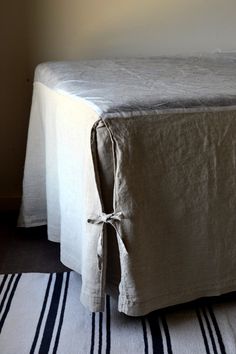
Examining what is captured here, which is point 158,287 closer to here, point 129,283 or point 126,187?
point 129,283

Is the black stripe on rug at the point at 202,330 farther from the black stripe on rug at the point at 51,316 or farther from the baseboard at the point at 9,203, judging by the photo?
the baseboard at the point at 9,203

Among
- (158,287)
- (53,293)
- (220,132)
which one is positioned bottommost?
(53,293)

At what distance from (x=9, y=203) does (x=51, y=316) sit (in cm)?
76

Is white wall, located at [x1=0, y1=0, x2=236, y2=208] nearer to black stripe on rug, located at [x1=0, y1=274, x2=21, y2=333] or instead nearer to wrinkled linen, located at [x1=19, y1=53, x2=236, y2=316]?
wrinkled linen, located at [x1=19, y1=53, x2=236, y2=316]

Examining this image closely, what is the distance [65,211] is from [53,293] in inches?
9.8

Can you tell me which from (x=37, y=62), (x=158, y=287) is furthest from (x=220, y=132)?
(x=37, y=62)

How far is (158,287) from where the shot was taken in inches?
41.2

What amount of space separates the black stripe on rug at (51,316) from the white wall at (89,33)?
679mm

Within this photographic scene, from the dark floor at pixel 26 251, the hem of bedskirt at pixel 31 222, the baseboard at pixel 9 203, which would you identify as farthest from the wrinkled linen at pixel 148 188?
the baseboard at pixel 9 203

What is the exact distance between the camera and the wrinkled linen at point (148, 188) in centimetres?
93

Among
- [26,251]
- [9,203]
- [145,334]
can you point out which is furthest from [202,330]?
[9,203]

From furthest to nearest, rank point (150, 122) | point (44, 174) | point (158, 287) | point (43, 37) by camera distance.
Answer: point (43, 37) → point (44, 174) → point (158, 287) → point (150, 122)

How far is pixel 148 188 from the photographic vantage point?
0.96 metres

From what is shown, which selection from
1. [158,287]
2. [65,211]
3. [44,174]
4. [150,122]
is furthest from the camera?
[44,174]
